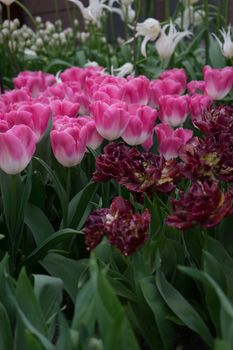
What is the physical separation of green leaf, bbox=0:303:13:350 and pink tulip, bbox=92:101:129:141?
2.01 feet

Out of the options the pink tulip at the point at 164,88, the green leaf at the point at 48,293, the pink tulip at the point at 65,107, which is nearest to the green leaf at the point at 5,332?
the green leaf at the point at 48,293

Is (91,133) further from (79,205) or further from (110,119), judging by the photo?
(79,205)

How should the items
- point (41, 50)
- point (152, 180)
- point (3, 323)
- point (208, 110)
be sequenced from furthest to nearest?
point (41, 50) → point (208, 110) → point (152, 180) → point (3, 323)

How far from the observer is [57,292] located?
1.04 meters

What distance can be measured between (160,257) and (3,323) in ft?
1.12

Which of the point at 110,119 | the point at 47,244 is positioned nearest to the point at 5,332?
the point at 47,244

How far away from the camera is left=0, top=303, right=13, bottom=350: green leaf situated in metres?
0.98

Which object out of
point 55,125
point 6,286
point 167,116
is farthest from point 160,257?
point 167,116

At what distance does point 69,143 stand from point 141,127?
0.23 metres

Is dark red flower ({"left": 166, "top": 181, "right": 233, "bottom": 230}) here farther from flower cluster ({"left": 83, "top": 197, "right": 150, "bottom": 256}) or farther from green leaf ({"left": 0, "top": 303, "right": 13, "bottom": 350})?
green leaf ({"left": 0, "top": 303, "right": 13, "bottom": 350})

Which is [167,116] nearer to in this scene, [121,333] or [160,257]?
[160,257]

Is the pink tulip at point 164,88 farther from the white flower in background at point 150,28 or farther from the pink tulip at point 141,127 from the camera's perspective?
the white flower in background at point 150,28

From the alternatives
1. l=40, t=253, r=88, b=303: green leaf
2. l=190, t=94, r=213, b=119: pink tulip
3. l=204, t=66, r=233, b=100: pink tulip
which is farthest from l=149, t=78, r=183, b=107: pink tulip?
l=40, t=253, r=88, b=303: green leaf

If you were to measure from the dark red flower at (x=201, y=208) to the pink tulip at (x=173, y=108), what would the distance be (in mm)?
757
